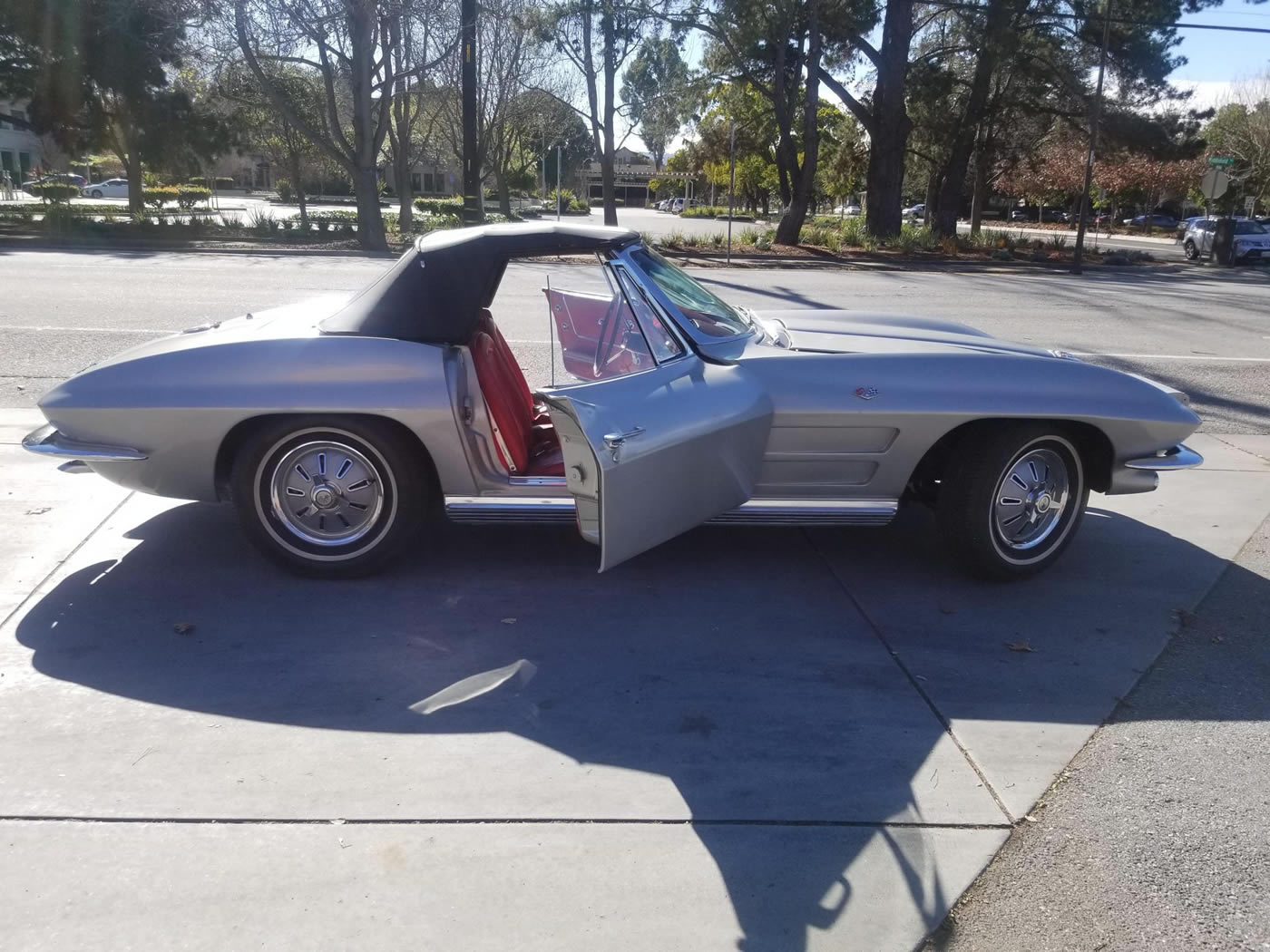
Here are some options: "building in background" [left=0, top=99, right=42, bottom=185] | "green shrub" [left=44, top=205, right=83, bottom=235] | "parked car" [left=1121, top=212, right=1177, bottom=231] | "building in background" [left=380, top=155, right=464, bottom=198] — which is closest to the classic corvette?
"green shrub" [left=44, top=205, right=83, bottom=235]

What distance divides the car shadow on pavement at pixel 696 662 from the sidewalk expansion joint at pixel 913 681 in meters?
0.01

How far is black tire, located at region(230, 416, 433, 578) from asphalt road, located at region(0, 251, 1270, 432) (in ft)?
3.86

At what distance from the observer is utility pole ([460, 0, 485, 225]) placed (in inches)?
766

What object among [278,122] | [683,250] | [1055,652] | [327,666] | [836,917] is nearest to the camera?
[836,917]

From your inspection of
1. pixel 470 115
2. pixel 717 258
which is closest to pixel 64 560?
pixel 470 115

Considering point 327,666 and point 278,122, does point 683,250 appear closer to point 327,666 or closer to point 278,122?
point 278,122

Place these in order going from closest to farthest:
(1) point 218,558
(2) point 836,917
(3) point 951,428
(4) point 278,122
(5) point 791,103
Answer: (2) point 836,917
(3) point 951,428
(1) point 218,558
(5) point 791,103
(4) point 278,122

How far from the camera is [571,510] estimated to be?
14.7 ft

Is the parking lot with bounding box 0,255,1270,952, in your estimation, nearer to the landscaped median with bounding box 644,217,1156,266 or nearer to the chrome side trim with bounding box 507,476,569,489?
the chrome side trim with bounding box 507,476,569,489

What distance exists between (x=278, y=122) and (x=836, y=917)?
4012cm

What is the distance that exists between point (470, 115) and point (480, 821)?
62.2ft

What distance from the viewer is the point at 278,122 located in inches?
1503

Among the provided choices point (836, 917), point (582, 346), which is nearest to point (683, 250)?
point (582, 346)

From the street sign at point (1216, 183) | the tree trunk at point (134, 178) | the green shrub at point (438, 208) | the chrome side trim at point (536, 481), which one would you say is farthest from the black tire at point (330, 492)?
the green shrub at point (438, 208)
